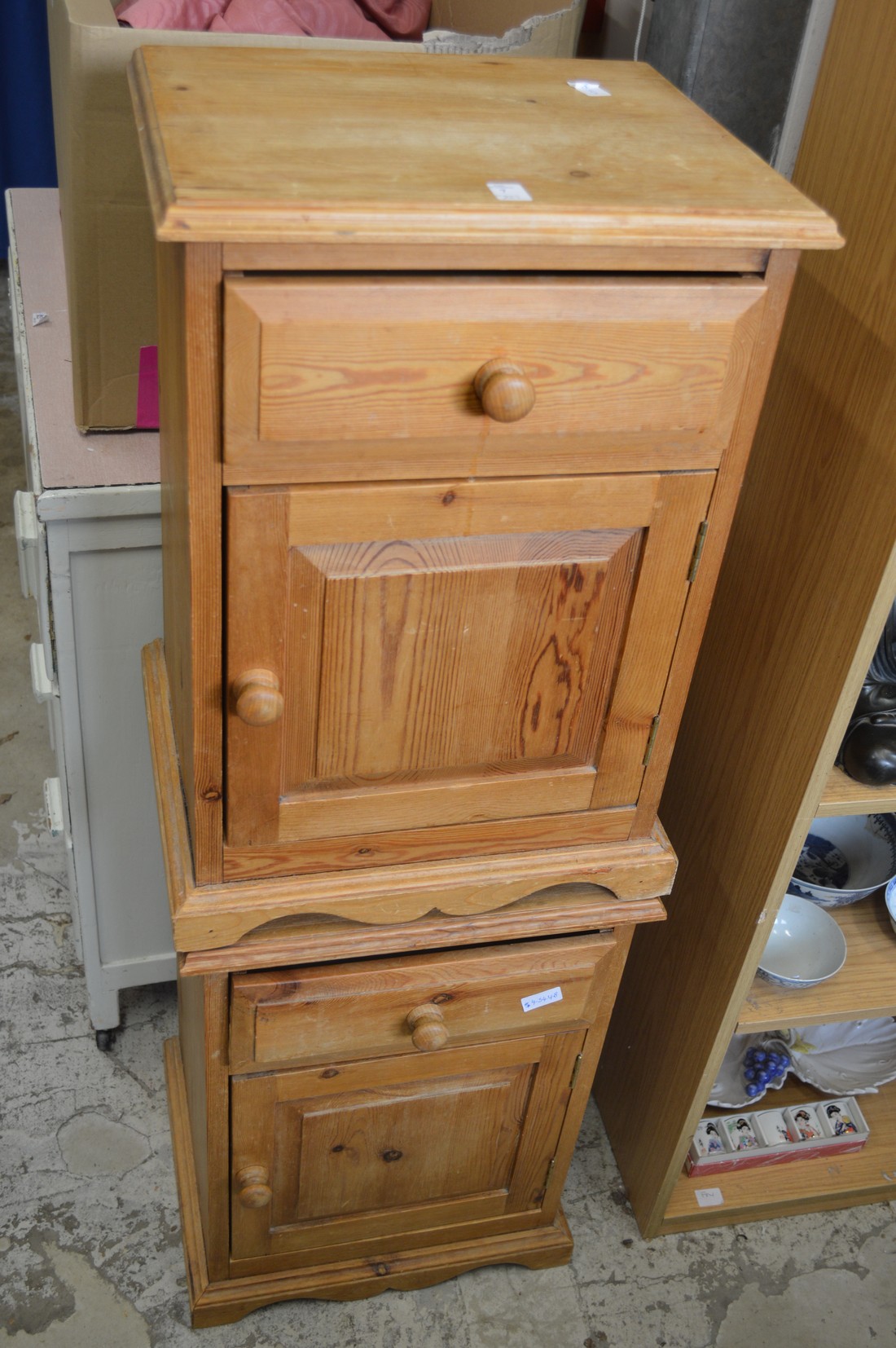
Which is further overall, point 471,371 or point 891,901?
point 891,901

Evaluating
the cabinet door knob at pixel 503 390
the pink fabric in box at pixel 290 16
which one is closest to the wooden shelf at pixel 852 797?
the cabinet door knob at pixel 503 390

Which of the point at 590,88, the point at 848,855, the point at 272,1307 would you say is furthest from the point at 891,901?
the point at 590,88

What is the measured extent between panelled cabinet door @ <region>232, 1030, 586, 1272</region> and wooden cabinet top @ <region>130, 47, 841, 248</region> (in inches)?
34.0

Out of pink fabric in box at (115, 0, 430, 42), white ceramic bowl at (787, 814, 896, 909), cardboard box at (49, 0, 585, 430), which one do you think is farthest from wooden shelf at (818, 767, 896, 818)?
pink fabric in box at (115, 0, 430, 42)

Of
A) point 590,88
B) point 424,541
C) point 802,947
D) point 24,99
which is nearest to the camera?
point 424,541

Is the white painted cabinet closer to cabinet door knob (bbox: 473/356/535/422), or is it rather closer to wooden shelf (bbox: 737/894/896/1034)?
cabinet door knob (bbox: 473/356/535/422)

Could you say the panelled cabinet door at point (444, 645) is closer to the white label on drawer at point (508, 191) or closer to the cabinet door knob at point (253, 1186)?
the white label on drawer at point (508, 191)

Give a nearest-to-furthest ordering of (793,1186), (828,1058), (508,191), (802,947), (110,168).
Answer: (508,191) → (110,168) → (802,947) → (793,1186) → (828,1058)

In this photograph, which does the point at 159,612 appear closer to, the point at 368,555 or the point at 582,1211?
the point at 368,555

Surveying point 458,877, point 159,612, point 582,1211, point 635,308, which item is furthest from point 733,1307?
point 635,308

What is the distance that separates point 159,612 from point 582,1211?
3.25 feet

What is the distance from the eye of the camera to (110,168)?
1.21 metres

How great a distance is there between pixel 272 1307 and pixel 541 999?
2.00 feet

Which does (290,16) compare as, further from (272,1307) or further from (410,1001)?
(272,1307)
